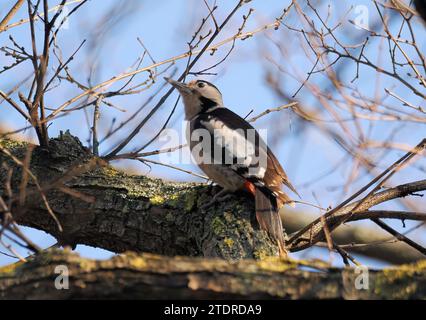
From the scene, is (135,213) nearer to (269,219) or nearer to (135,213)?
(135,213)

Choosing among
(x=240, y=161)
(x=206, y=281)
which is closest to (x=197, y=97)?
(x=240, y=161)

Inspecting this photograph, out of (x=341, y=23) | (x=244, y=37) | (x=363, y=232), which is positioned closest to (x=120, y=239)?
(x=244, y=37)

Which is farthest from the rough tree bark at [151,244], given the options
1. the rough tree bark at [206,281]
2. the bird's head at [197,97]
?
the bird's head at [197,97]

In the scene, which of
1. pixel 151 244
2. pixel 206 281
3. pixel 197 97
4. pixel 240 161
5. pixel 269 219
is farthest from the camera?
pixel 197 97

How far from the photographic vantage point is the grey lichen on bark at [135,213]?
414cm

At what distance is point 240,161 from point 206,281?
7.64 ft

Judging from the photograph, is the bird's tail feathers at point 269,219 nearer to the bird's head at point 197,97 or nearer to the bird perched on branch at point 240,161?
the bird perched on branch at point 240,161

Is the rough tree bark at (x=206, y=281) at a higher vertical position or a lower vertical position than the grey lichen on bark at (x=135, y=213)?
lower

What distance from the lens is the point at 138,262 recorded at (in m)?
2.58

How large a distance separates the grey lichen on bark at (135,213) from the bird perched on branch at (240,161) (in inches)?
4.2

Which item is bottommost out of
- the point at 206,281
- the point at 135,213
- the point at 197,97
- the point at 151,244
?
the point at 206,281

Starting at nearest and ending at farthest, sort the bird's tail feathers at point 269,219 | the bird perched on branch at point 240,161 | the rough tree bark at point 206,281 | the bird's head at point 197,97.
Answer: the rough tree bark at point 206,281, the bird's tail feathers at point 269,219, the bird perched on branch at point 240,161, the bird's head at point 197,97

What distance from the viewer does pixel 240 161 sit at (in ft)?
15.8

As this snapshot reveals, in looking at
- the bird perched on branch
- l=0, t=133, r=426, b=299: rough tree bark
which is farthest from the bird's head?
l=0, t=133, r=426, b=299: rough tree bark
